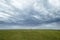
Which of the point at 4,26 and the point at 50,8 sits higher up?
the point at 50,8

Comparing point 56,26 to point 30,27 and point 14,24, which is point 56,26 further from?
point 14,24

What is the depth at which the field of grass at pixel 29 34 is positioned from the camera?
3312 millimetres

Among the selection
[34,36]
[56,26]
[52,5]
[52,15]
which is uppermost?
[52,5]

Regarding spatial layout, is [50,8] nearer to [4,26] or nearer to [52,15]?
[52,15]

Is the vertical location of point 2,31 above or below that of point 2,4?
below

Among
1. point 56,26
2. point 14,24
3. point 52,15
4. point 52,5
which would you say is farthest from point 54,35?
point 14,24

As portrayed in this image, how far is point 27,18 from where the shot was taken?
11.1 feet

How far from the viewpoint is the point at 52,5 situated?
337 cm

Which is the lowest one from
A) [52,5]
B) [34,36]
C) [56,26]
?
[34,36]

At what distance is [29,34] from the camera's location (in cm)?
339

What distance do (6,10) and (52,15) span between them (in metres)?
1.02

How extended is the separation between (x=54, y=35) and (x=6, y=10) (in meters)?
1.21

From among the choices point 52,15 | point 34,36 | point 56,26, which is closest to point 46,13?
point 52,15

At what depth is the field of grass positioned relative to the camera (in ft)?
10.9
